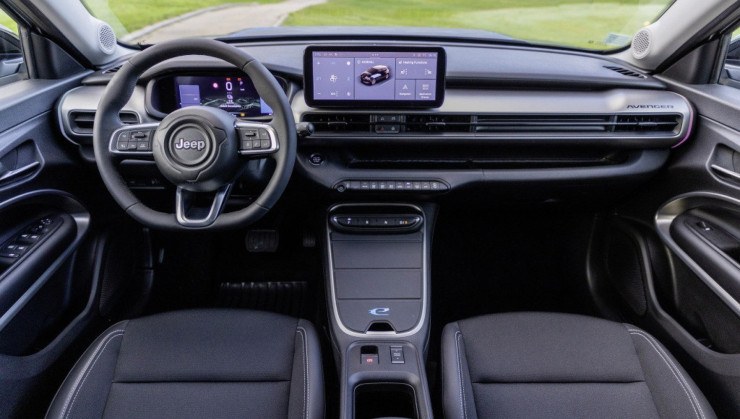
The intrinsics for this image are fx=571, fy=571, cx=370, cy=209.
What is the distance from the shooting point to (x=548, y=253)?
2633 mm

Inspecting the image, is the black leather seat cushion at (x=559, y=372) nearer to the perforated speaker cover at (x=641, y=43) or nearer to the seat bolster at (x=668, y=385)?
the seat bolster at (x=668, y=385)

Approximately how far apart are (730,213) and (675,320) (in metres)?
0.40

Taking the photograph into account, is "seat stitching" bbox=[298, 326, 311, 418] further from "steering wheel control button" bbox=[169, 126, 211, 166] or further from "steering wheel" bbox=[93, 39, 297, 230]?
"steering wheel control button" bbox=[169, 126, 211, 166]

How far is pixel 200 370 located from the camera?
5.04 ft

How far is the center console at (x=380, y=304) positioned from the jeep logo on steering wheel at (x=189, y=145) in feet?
2.28

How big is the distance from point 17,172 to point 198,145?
25.6 inches

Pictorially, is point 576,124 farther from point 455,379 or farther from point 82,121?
point 82,121

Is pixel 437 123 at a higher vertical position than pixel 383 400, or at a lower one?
higher

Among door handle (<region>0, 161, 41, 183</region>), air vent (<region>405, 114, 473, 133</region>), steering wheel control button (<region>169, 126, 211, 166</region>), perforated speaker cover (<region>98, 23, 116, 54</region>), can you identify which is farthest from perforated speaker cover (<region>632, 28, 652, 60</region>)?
door handle (<region>0, 161, 41, 183</region>)

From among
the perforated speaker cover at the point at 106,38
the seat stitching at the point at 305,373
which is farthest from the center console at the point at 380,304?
the perforated speaker cover at the point at 106,38

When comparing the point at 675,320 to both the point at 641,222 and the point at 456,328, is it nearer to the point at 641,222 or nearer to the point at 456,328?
the point at 641,222

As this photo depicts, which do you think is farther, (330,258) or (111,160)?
(330,258)

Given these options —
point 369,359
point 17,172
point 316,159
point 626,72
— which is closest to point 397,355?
point 369,359

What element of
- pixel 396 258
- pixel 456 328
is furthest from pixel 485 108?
pixel 456 328
